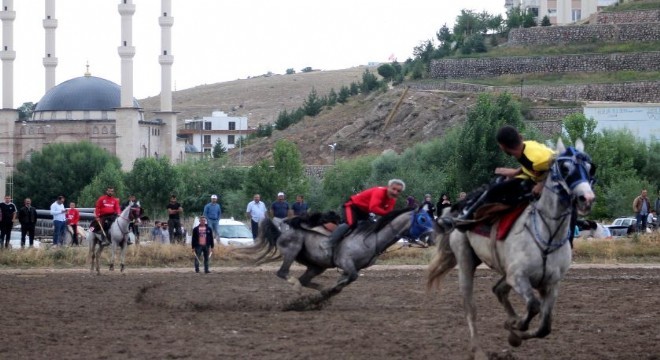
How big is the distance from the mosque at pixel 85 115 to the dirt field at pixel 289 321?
98364 millimetres

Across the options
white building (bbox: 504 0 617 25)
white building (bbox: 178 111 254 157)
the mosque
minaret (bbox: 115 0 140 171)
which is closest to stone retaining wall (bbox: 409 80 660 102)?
minaret (bbox: 115 0 140 171)

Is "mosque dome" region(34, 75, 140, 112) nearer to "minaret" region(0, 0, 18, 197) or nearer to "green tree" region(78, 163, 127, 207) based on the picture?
"minaret" region(0, 0, 18, 197)

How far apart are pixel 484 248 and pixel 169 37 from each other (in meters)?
108

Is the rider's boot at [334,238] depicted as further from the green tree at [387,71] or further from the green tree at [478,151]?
the green tree at [387,71]

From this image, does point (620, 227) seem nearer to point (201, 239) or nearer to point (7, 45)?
point (201, 239)

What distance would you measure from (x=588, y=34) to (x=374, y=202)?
3637 inches

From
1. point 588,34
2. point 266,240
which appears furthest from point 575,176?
point 588,34

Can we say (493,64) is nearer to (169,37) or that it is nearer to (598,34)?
(598,34)

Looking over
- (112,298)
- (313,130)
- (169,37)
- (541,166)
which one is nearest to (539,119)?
(313,130)

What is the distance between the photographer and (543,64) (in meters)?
105

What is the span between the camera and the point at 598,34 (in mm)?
108000

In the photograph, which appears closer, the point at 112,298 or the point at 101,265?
the point at 112,298

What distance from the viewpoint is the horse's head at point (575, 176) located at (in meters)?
12.3

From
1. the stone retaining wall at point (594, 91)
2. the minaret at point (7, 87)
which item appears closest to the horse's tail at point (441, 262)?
the stone retaining wall at point (594, 91)
